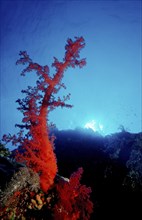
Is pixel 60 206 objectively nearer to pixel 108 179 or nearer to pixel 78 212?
pixel 78 212

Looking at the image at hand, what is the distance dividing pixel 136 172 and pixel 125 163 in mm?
1054

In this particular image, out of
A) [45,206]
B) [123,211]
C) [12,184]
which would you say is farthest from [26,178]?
[123,211]

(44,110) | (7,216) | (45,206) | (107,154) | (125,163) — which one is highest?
(107,154)

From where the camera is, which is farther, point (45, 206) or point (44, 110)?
point (44, 110)

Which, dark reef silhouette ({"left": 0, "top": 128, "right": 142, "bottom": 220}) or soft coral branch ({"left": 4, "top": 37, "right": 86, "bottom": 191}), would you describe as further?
dark reef silhouette ({"left": 0, "top": 128, "right": 142, "bottom": 220})

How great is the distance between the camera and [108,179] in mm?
14188

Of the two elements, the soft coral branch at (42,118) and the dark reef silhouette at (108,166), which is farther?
the dark reef silhouette at (108,166)

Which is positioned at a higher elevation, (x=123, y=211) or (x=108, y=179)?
(x=108, y=179)

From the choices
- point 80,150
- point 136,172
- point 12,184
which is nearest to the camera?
point 12,184

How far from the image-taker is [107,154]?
52.9 ft

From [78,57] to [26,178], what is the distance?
4.43 m

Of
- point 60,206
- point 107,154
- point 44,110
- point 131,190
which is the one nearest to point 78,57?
point 44,110

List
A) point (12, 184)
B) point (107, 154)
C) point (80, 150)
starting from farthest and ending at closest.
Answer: point (80, 150), point (107, 154), point (12, 184)

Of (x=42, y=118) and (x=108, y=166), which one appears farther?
(x=108, y=166)
